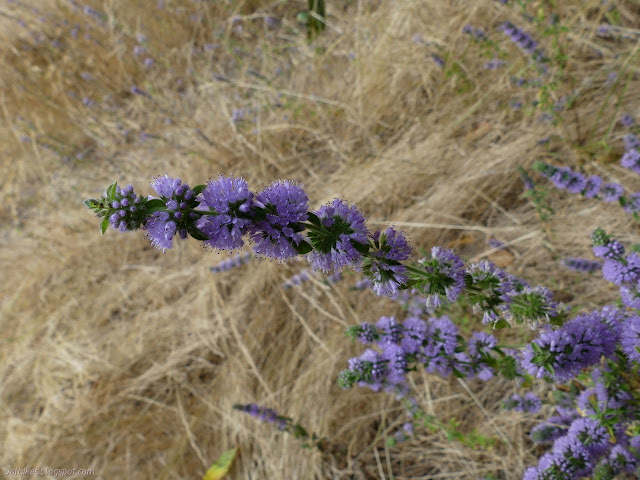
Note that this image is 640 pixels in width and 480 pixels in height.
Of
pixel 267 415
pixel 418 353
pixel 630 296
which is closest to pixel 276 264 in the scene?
pixel 267 415

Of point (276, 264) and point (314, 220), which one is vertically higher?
point (276, 264)

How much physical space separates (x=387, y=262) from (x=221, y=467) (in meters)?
2.65

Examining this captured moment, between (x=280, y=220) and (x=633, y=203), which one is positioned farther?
(x=633, y=203)

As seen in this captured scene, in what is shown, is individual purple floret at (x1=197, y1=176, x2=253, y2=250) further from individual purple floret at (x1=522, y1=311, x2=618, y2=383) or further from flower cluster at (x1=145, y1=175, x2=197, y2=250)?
individual purple floret at (x1=522, y1=311, x2=618, y2=383)

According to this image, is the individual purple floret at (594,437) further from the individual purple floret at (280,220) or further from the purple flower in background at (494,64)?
the purple flower in background at (494,64)

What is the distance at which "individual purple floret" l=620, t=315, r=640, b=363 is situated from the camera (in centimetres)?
129

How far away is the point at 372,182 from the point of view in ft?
11.8

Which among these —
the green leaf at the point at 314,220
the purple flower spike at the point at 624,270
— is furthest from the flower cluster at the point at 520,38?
the green leaf at the point at 314,220

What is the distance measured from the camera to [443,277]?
1.19m

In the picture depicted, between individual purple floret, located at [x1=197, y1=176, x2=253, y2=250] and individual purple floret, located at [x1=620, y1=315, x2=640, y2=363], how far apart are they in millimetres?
1208

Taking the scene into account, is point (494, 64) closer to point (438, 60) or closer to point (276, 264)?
point (438, 60)

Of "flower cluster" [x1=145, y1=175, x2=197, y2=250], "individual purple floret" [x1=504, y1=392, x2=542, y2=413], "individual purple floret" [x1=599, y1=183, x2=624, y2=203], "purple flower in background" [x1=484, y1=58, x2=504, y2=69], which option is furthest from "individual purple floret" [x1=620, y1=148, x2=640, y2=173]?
"flower cluster" [x1=145, y1=175, x2=197, y2=250]

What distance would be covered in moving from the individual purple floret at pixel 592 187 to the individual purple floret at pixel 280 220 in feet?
6.99

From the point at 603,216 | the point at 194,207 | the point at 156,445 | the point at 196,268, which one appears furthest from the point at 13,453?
the point at 603,216
